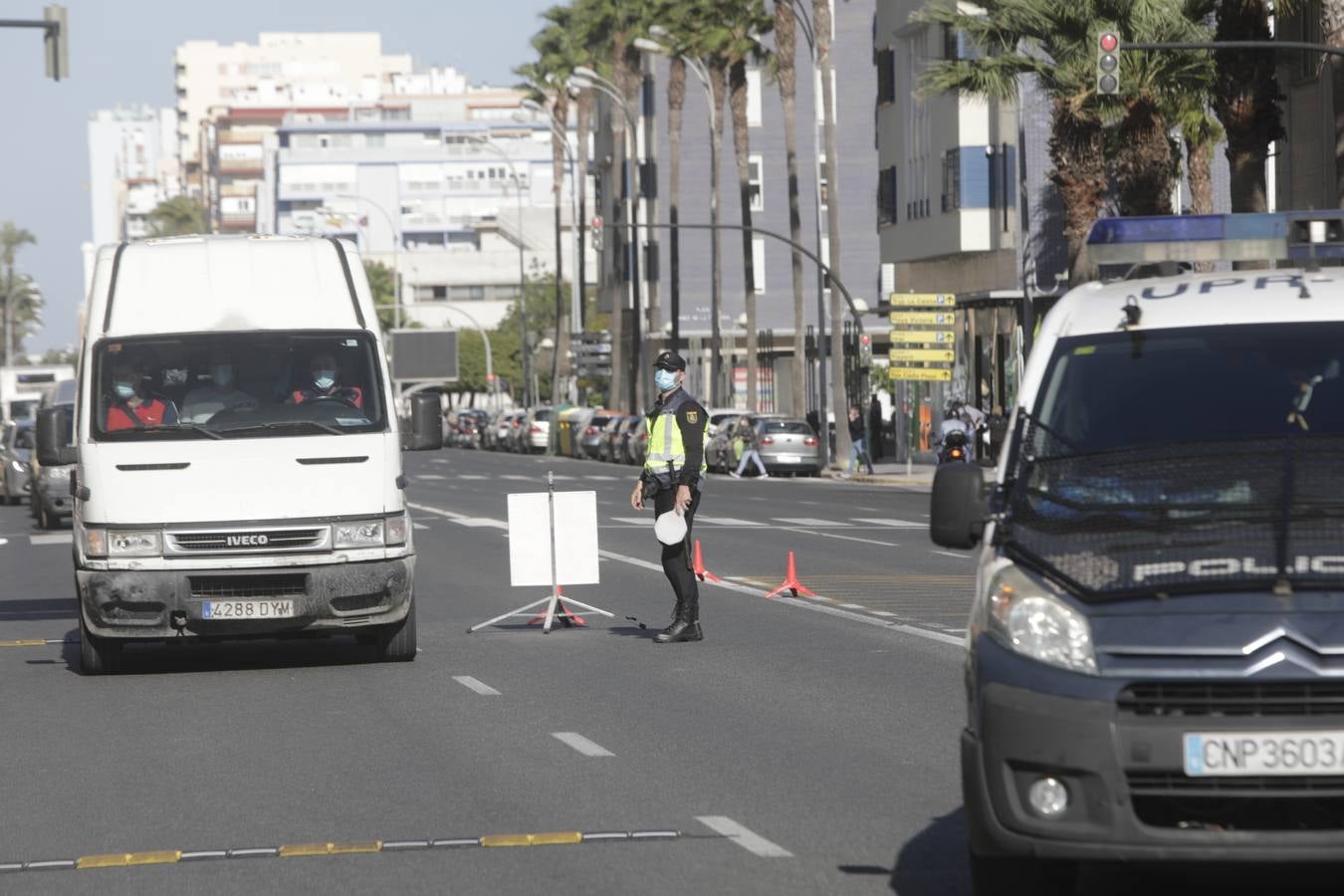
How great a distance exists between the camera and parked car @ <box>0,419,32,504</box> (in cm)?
4631

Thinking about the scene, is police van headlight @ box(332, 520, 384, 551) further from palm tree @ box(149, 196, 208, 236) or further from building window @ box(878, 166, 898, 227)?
palm tree @ box(149, 196, 208, 236)

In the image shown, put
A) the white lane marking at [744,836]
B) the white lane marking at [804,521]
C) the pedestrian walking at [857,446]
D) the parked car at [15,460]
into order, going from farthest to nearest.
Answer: the pedestrian walking at [857,446]
the parked car at [15,460]
the white lane marking at [804,521]
the white lane marking at [744,836]

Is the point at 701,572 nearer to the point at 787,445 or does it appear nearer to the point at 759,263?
the point at 787,445

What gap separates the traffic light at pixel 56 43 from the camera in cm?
2998

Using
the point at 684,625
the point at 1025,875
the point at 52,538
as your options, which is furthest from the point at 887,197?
the point at 1025,875

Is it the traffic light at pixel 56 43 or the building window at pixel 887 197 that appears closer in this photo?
the traffic light at pixel 56 43

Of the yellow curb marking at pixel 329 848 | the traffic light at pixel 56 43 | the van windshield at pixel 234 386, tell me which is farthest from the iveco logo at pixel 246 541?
the traffic light at pixel 56 43

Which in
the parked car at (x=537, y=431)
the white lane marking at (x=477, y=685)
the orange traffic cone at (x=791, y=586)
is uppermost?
the white lane marking at (x=477, y=685)

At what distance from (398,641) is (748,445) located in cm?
4410

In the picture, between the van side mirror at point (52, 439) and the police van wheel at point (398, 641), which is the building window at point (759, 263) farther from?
the police van wheel at point (398, 641)

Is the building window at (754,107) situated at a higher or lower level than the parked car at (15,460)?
higher

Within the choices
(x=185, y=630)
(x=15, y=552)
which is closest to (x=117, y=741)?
(x=185, y=630)

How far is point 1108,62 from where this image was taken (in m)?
32.1

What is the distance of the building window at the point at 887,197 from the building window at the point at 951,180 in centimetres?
551
